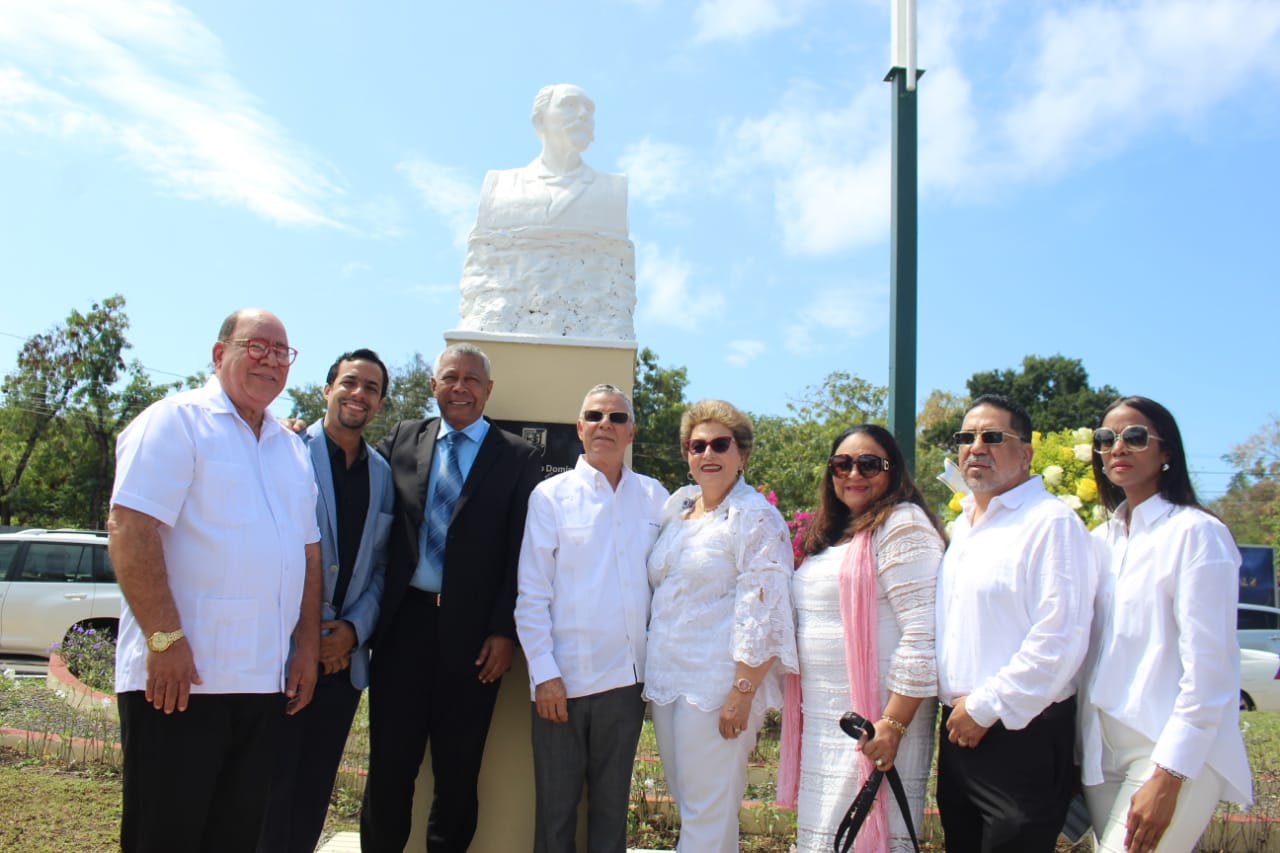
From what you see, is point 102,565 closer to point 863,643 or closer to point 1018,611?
point 863,643

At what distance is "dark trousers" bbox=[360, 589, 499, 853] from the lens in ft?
10.6

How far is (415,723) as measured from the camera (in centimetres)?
325

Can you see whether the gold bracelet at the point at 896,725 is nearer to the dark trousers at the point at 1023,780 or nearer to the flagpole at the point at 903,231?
the dark trousers at the point at 1023,780

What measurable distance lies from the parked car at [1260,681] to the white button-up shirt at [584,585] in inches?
396

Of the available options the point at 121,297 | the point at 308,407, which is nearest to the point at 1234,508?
the point at 308,407

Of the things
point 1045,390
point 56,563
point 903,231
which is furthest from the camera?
point 1045,390

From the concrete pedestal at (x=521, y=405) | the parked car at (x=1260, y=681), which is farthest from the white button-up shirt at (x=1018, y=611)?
the parked car at (x=1260, y=681)

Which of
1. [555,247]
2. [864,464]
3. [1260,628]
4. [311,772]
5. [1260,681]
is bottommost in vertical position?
[1260,681]

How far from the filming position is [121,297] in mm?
21703

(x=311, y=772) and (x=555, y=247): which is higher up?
(x=555, y=247)

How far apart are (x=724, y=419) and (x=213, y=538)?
1653 millimetres

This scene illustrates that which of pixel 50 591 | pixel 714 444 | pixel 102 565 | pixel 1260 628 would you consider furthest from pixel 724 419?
pixel 1260 628

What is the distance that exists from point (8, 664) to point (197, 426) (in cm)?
879

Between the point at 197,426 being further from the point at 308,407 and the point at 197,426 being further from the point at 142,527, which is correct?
the point at 308,407
